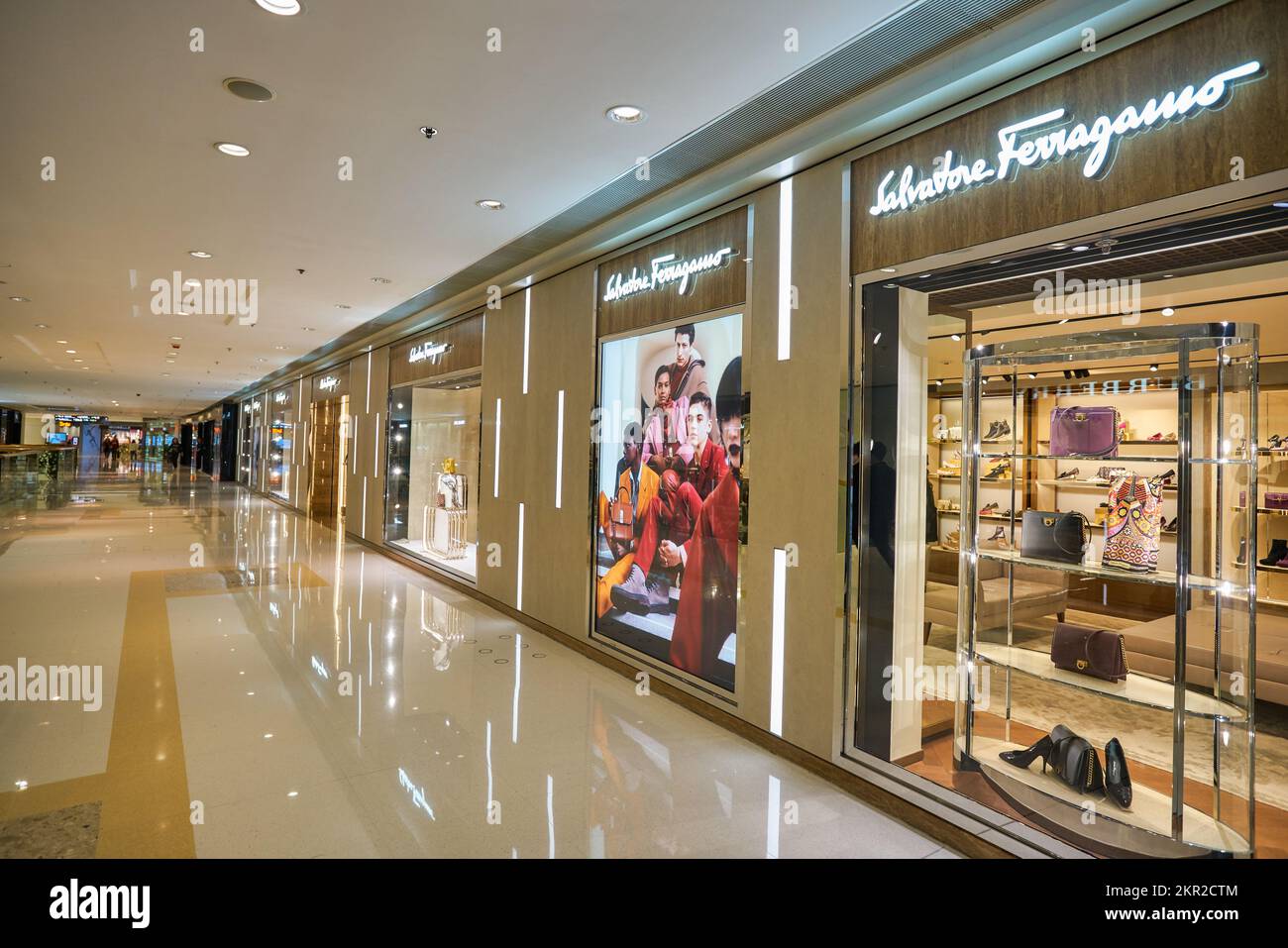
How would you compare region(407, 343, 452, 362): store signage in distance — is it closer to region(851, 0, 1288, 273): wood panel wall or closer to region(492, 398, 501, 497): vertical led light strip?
region(492, 398, 501, 497): vertical led light strip

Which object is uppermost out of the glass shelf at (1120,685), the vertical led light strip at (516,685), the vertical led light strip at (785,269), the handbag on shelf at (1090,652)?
the vertical led light strip at (785,269)

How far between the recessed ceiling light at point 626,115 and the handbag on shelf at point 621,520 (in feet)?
8.49

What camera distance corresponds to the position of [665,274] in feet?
16.3

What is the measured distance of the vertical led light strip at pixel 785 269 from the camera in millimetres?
3934

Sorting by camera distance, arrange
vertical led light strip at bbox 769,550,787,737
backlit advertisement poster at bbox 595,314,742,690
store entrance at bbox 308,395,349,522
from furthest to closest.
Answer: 1. store entrance at bbox 308,395,349,522
2. backlit advertisement poster at bbox 595,314,742,690
3. vertical led light strip at bbox 769,550,787,737

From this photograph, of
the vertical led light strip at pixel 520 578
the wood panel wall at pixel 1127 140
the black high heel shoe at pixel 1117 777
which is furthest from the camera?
the vertical led light strip at pixel 520 578

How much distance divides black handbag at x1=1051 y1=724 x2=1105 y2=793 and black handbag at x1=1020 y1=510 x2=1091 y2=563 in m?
0.74

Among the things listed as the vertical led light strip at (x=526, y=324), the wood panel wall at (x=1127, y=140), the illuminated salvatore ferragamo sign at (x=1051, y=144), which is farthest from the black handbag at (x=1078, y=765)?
the vertical led light strip at (x=526, y=324)

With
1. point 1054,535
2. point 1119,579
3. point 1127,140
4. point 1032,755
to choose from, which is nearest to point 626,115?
point 1127,140

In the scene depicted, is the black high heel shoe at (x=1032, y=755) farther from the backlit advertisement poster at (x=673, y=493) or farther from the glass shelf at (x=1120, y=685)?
the backlit advertisement poster at (x=673, y=493)

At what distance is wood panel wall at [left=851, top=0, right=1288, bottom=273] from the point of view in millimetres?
2221

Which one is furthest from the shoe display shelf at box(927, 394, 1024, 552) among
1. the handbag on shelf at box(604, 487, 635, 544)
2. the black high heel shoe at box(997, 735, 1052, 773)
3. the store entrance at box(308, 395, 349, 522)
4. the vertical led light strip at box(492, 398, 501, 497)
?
the store entrance at box(308, 395, 349, 522)
